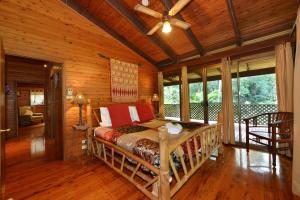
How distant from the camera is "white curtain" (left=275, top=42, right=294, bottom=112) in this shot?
9.55ft

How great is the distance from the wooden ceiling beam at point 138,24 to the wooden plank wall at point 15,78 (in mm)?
3389

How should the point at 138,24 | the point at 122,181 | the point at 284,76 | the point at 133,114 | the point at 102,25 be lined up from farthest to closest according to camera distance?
1. the point at 133,114
2. the point at 102,25
3. the point at 138,24
4. the point at 284,76
5. the point at 122,181

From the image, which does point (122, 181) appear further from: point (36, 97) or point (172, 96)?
point (36, 97)

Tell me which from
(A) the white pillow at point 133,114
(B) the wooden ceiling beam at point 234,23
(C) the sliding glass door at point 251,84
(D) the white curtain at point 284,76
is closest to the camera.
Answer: (B) the wooden ceiling beam at point 234,23

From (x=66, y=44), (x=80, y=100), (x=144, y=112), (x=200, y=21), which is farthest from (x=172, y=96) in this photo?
(x=66, y=44)

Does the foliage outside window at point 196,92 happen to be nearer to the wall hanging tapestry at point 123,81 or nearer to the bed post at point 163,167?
the wall hanging tapestry at point 123,81

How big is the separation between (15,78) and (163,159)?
656cm

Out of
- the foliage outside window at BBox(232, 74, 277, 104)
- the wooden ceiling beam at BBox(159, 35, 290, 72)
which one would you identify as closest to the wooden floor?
the foliage outside window at BBox(232, 74, 277, 104)

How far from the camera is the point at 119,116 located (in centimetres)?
345

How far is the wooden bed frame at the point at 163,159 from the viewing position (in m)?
1.58

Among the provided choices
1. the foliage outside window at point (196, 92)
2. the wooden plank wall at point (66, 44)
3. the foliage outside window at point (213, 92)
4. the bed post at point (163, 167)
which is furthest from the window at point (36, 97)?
the bed post at point (163, 167)

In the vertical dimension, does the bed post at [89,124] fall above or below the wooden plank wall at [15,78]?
below

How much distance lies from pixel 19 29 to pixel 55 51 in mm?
600

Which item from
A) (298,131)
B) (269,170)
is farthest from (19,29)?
(269,170)
